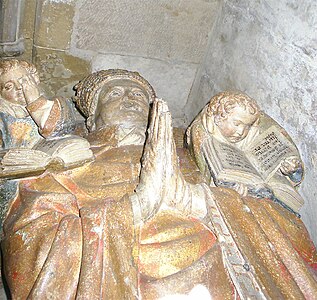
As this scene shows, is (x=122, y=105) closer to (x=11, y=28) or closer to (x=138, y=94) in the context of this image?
(x=138, y=94)

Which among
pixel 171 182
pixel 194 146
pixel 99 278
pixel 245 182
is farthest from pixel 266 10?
pixel 99 278

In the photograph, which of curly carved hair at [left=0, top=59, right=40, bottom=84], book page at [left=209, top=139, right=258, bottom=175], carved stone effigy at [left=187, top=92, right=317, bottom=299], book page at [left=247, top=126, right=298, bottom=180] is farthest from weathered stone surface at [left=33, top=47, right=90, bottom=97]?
book page at [left=247, top=126, right=298, bottom=180]

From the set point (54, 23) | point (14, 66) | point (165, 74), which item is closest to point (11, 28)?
point (54, 23)

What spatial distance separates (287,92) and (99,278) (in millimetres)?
2069

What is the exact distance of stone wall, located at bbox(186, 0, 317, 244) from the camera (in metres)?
2.96

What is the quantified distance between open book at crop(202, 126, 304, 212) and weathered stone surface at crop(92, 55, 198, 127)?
156 centimetres

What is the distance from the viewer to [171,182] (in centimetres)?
229

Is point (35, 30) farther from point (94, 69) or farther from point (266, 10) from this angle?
point (266, 10)

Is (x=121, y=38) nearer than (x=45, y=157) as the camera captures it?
No

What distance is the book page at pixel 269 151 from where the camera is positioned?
2732mm

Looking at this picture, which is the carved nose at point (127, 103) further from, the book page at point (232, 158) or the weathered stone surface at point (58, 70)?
the weathered stone surface at point (58, 70)

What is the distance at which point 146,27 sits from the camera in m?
3.86

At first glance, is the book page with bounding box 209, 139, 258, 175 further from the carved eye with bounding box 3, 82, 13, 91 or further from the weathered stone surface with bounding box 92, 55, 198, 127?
the weathered stone surface with bounding box 92, 55, 198, 127

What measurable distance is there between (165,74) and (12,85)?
70.0 inches
